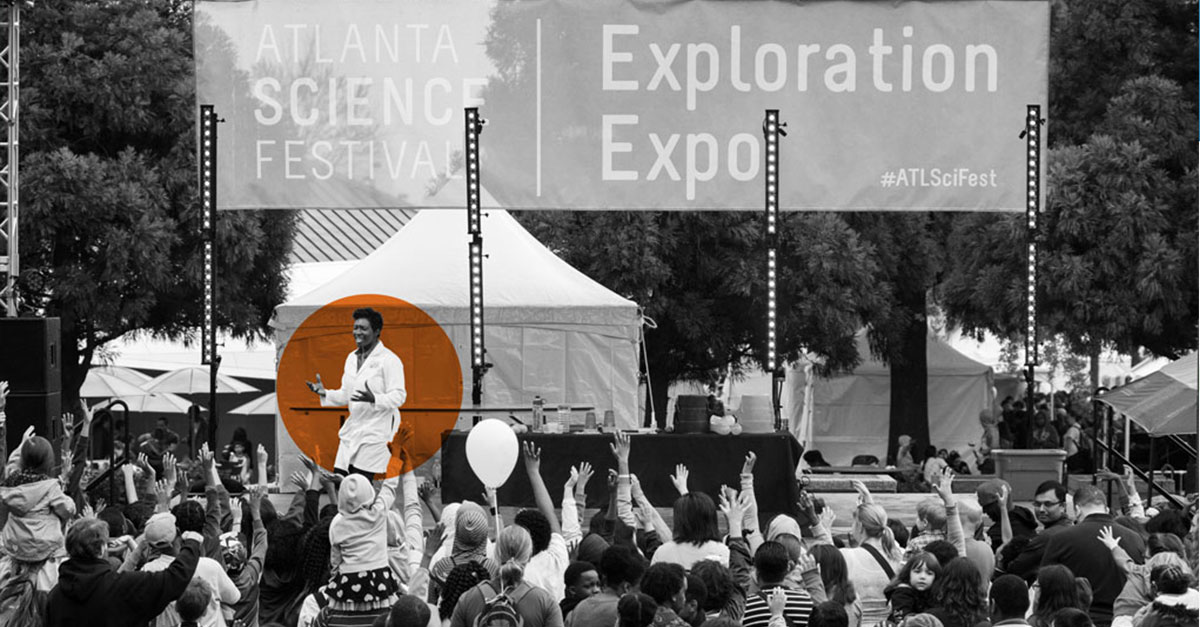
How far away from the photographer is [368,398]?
39.2 feet

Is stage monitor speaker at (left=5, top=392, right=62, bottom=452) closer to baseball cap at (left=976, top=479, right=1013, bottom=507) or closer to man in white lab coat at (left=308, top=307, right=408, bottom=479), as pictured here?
man in white lab coat at (left=308, top=307, right=408, bottom=479)

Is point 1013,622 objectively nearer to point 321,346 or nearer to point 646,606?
point 646,606

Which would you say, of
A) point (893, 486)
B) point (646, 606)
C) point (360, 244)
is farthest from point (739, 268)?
point (646, 606)

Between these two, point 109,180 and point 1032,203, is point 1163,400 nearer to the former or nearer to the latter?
point 1032,203

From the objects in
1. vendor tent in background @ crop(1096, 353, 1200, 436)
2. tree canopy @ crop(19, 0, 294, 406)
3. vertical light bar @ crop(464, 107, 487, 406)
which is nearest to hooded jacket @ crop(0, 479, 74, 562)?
vertical light bar @ crop(464, 107, 487, 406)

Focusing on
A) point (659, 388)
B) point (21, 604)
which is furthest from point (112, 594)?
point (659, 388)

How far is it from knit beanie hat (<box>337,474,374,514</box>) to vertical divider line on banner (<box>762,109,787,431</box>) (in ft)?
24.6

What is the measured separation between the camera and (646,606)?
19.4 feet

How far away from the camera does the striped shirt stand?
6539mm

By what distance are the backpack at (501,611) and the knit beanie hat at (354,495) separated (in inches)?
39.3

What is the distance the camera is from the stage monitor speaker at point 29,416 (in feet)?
44.2

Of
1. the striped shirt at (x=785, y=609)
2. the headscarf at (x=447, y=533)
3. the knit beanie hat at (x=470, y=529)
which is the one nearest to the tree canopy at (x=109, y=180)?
the headscarf at (x=447, y=533)

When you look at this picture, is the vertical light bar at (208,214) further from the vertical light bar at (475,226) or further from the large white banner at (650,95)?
the vertical light bar at (475,226)

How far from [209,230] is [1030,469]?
314 inches
